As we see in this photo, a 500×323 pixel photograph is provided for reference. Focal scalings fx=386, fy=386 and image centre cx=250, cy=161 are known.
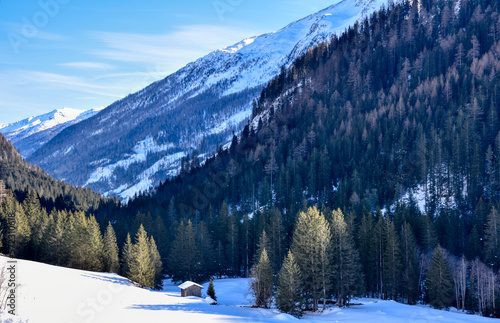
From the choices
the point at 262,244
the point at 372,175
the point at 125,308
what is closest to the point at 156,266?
the point at 262,244

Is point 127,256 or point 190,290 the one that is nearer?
point 190,290

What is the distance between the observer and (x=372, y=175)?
98250mm

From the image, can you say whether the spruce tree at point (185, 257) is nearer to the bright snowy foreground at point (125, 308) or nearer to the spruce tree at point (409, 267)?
the bright snowy foreground at point (125, 308)

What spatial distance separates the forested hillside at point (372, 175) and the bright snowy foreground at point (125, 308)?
5.24 metres

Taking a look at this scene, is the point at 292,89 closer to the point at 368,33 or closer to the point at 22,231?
the point at 368,33

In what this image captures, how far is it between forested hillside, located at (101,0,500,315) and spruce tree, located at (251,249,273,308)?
0.85 ft

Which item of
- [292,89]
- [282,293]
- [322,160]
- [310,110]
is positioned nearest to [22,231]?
[282,293]

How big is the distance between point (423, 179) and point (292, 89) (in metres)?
80.0

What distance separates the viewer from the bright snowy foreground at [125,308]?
32406mm

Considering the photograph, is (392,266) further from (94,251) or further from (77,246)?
(77,246)

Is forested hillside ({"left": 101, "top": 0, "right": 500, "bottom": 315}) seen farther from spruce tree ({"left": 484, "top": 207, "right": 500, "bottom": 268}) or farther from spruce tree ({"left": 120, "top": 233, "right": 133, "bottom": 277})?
spruce tree ({"left": 120, "top": 233, "right": 133, "bottom": 277})

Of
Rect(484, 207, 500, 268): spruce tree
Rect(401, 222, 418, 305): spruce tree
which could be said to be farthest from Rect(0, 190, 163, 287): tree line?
Rect(484, 207, 500, 268): spruce tree

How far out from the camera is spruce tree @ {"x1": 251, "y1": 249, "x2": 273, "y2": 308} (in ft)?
160

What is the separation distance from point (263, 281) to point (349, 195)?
52350 millimetres
